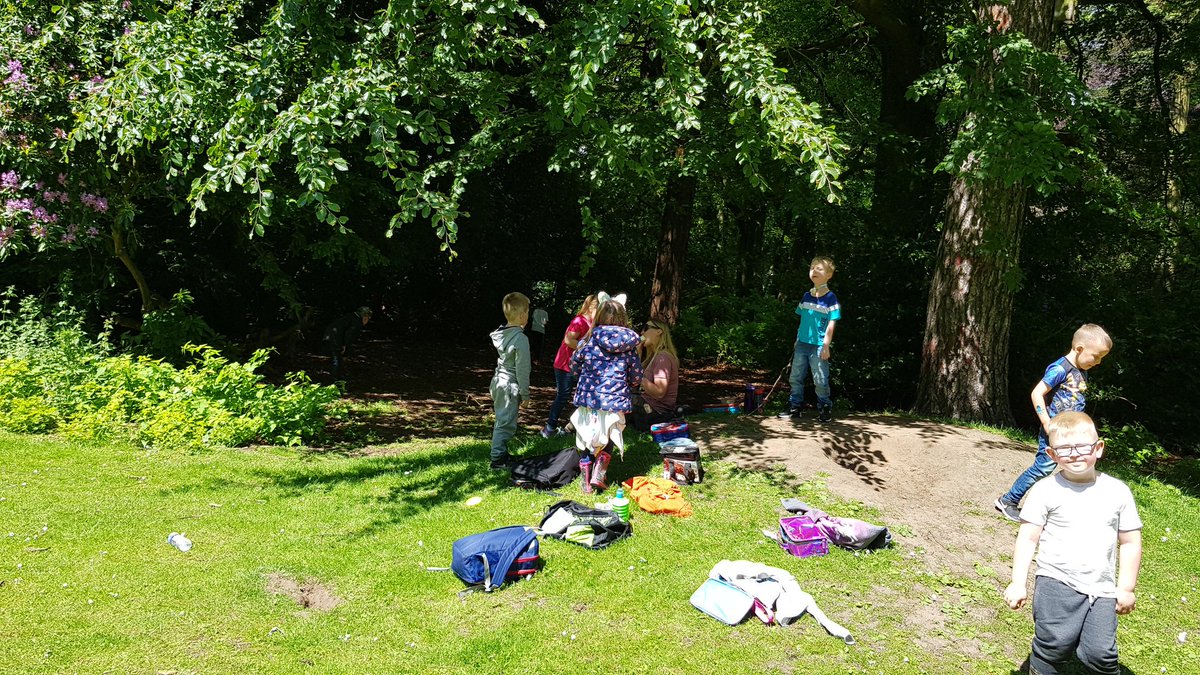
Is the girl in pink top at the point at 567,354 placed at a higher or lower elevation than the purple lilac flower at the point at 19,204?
lower

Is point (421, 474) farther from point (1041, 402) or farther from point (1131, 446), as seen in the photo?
point (1131, 446)

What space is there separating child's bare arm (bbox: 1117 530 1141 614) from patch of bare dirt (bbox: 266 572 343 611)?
405 centimetres

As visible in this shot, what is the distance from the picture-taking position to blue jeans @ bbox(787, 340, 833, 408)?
7742 mm

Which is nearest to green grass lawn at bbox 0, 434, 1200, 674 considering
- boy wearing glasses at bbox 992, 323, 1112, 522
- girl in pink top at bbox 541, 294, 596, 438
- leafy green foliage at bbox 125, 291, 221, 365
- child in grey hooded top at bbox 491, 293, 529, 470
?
child in grey hooded top at bbox 491, 293, 529, 470

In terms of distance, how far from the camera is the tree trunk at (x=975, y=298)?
8617 millimetres

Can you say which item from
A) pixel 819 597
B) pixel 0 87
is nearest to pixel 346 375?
pixel 0 87

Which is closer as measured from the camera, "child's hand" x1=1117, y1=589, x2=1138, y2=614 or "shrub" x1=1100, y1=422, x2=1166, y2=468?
"child's hand" x1=1117, y1=589, x2=1138, y2=614

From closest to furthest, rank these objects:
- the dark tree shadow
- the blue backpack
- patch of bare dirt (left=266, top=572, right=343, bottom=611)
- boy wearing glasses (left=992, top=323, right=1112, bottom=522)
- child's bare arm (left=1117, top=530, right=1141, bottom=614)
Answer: child's bare arm (left=1117, top=530, right=1141, bottom=614) < patch of bare dirt (left=266, top=572, right=343, bottom=611) < the blue backpack < boy wearing glasses (left=992, top=323, right=1112, bottom=522) < the dark tree shadow

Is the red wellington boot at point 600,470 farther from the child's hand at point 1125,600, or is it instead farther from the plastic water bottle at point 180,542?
the child's hand at point 1125,600

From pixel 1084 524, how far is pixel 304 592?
13.9 feet

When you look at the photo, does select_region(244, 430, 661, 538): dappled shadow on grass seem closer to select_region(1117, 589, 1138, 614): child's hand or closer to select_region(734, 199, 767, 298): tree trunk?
select_region(1117, 589, 1138, 614): child's hand

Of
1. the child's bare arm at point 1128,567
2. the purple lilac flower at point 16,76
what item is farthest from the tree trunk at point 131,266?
the child's bare arm at point 1128,567

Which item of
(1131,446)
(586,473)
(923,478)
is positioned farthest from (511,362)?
(1131,446)

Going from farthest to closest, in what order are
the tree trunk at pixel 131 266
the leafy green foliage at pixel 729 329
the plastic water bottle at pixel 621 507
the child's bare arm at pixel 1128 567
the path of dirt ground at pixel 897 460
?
the leafy green foliage at pixel 729 329
the tree trunk at pixel 131 266
the path of dirt ground at pixel 897 460
the plastic water bottle at pixel 621 507
the child's bare arm at pixel 1128 567
